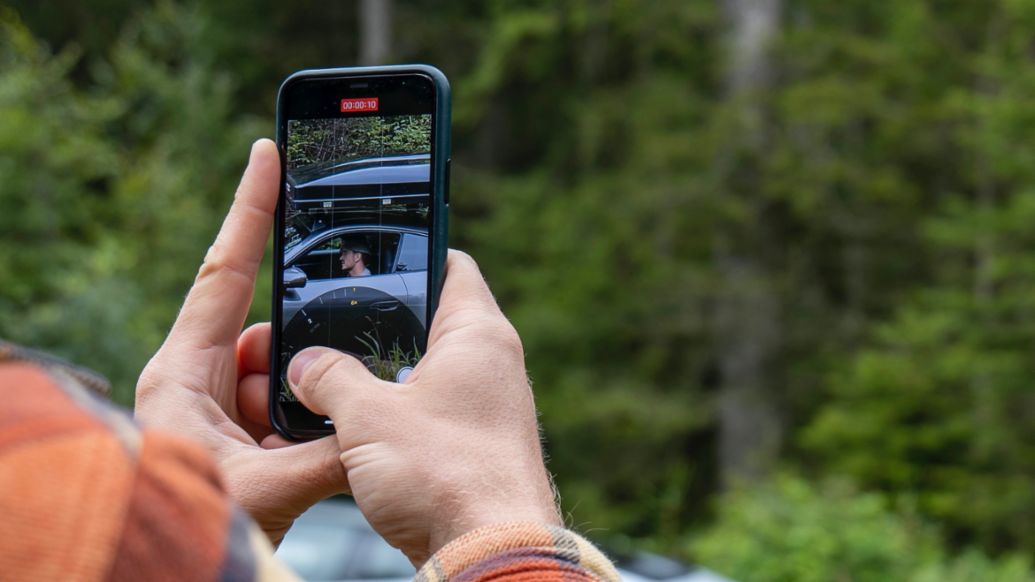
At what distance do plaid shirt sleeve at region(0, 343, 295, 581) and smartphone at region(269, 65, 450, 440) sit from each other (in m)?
0.93

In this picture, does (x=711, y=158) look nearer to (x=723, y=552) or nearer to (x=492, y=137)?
(x=492, y=137)

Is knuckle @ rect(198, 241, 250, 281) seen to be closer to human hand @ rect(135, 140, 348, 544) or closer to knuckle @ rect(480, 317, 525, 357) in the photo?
human hand @ rect(135, 140, 348, 544)

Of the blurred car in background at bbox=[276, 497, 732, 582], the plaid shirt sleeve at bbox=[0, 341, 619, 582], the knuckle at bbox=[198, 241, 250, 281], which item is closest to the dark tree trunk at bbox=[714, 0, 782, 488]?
the blurred car in background at bbox=[276, 497, 732, 582]

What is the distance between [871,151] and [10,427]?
537 inches

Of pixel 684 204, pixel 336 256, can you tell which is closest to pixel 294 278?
pixel 336 256

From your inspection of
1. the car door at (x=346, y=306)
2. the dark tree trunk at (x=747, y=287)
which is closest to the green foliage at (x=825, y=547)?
the car door at (x=346, y=306)

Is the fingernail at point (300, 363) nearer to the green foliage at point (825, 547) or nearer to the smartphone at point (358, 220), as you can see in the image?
the smartphone at point (358, 220)

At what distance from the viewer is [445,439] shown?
4.10 feet

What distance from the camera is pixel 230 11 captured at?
15.4m

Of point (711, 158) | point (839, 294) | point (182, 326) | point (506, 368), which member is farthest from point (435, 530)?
point (839, 294)

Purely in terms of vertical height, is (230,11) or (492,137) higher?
A: (230,11)

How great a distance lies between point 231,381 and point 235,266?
0.17 m

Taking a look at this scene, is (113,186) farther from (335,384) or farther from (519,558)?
(519,558)

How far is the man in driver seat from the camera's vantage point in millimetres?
1593
